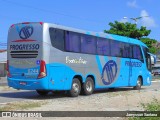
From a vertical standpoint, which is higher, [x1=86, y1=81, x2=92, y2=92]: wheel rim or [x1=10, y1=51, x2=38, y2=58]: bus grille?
[x1=10, y1=51, x2=38, y2=58]: bus grille

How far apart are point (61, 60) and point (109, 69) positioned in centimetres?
524

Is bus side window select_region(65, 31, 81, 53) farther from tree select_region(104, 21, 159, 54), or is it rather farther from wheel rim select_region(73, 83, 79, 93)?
tree select_region(104, 21, 159, 54)

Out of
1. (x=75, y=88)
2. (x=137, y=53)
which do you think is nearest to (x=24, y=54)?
(x=75, y=88)

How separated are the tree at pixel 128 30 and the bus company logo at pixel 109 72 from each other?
107ft

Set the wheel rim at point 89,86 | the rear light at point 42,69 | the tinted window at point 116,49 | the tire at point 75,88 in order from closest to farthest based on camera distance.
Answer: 1. the rear light at point 42,69
2. the tire at point 75,88
3. the wheel rim at point 89,86
4. the tinted window at point 116,49

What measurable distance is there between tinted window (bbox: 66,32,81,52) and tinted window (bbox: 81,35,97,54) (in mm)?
380

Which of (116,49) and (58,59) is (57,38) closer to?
(58,59)

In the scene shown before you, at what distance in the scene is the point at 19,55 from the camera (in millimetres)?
18734

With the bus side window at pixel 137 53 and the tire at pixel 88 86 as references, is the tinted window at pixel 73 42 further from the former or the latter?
the bus side window at pixel 137 53

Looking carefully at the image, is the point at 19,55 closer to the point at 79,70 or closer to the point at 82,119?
the point at 79,70

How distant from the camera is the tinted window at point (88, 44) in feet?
67.8

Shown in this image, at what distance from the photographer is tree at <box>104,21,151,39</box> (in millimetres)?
56281

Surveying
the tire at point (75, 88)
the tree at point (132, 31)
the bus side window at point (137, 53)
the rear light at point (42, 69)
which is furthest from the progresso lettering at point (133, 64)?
the tree at point (132, 31)

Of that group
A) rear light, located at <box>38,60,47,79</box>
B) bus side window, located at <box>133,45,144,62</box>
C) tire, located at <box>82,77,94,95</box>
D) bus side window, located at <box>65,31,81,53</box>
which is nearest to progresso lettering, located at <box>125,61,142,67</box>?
bus side window, located at <box>133,45,144,62</box>
